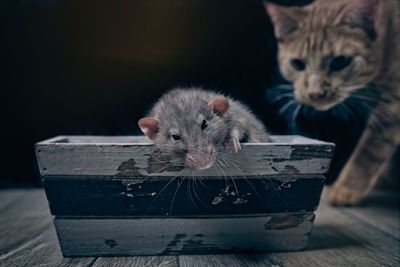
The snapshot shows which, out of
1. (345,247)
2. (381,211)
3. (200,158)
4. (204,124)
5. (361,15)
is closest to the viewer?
(200,158)

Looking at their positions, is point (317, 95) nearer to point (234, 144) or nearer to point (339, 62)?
point (339, 62)

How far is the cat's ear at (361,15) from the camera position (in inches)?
67.2

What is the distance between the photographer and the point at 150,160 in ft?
3.77

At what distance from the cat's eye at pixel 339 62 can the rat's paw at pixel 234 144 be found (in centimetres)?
84

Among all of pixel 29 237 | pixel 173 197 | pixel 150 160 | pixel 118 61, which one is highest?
pixel 118 61

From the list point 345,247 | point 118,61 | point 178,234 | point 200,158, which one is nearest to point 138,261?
point 178,234

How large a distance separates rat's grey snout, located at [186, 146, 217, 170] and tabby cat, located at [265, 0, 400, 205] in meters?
0.85

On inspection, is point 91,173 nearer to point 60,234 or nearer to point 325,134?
point 60,234

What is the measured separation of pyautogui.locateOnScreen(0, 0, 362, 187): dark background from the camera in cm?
186

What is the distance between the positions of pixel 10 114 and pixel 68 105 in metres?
0.33

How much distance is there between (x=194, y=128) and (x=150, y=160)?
18 centimetres

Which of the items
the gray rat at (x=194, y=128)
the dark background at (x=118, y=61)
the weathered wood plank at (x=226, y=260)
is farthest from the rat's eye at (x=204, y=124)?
the dark background at (x=118, y=61)

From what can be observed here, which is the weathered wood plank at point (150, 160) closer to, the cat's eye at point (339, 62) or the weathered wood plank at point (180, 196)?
the weathered wood plank at point (180, 196)

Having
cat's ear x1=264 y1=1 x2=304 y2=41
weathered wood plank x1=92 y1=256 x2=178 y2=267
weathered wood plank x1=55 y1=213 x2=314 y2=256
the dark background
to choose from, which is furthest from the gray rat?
cat's ear x1=264 y1=1 x2=304 y2=41
